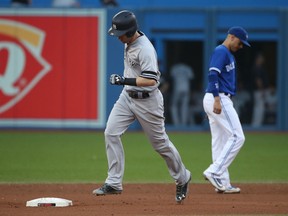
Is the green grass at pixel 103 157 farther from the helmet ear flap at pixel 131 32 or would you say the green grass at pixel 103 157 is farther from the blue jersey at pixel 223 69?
the helmet ear flap at pixel 131 32

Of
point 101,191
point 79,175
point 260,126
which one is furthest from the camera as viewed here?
point 260,126

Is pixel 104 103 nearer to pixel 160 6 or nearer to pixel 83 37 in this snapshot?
pixel 83 37

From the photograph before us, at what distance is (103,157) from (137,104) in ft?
20.8

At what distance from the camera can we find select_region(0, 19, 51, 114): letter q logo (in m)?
20.8

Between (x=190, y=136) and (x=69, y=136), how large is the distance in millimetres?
2897

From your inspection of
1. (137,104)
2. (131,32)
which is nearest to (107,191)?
(137,104)

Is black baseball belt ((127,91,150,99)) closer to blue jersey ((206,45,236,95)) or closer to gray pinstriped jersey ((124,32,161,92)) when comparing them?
gray pinstriped jersey ((124,32,161,92))

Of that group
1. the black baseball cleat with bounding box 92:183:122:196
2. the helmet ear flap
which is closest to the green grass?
the black baseball cleat with bounding box 92:183:122:196

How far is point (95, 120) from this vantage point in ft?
68.1

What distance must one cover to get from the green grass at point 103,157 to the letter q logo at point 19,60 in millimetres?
1139

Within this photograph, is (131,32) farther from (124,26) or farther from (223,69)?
(223,69)

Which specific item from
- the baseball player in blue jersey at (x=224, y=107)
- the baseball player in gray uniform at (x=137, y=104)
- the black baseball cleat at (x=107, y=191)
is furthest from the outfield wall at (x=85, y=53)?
the baseball player in gray uniform at (x=137, y=104)

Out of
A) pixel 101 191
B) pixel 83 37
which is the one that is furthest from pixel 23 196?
pixel 83 37

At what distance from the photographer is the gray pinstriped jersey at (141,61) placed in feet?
29.5
